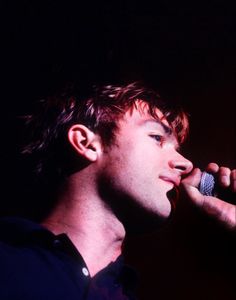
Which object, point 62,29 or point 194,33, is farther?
point 194,33

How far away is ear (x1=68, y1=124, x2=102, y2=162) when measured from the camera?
146cm

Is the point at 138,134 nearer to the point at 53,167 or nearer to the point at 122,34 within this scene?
the point at 53,167

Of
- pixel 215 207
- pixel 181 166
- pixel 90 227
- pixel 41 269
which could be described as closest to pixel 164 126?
pixel 181 166

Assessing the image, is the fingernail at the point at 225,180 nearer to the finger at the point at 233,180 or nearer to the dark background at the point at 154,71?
the finger at the point at 233,180

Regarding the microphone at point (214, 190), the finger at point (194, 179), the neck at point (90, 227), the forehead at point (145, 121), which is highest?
the forehead at point (145, 121)

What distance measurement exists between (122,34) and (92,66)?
240mm

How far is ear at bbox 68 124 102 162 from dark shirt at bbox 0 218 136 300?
1.26ft

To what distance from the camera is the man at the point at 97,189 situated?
44.0 inches

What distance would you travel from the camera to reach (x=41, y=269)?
3.61 ft

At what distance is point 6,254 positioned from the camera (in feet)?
3.62

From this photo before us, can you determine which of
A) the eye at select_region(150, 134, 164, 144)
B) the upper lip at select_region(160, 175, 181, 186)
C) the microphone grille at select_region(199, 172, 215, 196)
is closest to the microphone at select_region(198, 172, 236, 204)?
the microphone grille at select_region(199, 172, 215, 196)

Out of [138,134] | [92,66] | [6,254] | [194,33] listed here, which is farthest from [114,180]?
[194,33]

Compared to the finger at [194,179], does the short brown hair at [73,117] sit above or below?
above

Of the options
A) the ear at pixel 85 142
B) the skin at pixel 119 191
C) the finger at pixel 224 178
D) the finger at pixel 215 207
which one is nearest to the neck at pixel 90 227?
the skin at pixel 119 191
